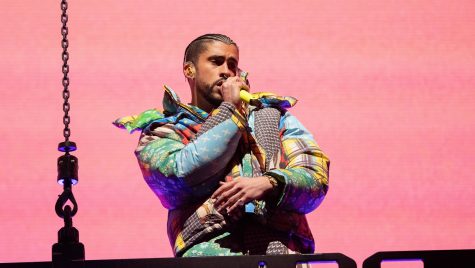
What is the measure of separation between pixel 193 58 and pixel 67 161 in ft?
2.31

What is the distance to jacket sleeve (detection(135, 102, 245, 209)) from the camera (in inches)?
87.7

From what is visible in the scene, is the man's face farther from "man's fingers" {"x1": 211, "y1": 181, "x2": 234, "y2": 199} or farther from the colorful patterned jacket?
"man's fingers" {"x1": 211, "y1": 181, "x2": 234, "y2": 199}

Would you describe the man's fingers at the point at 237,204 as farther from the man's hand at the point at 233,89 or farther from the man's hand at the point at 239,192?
the man's hand at the point at 233,89

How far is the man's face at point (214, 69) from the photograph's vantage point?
251cm

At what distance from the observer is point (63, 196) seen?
2.02 m

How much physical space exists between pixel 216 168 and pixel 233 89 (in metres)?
0.24

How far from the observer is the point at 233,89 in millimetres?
2391

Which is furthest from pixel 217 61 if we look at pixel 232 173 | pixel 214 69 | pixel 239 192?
pixel 239 192

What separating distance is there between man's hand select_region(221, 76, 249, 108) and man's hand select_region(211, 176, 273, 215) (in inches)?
9.4

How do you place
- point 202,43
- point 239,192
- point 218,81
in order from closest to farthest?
point 239,192, point 218,81, point 202,43

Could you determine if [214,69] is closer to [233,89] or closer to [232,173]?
[233,89]

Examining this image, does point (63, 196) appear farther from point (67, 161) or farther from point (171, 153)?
point (171, 153)

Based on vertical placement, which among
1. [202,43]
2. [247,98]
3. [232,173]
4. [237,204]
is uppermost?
[202,43]

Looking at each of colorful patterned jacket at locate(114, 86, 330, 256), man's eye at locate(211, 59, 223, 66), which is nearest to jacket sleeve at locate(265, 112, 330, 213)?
colorful patterned jacket at locate(114, 86, 330, 256)
